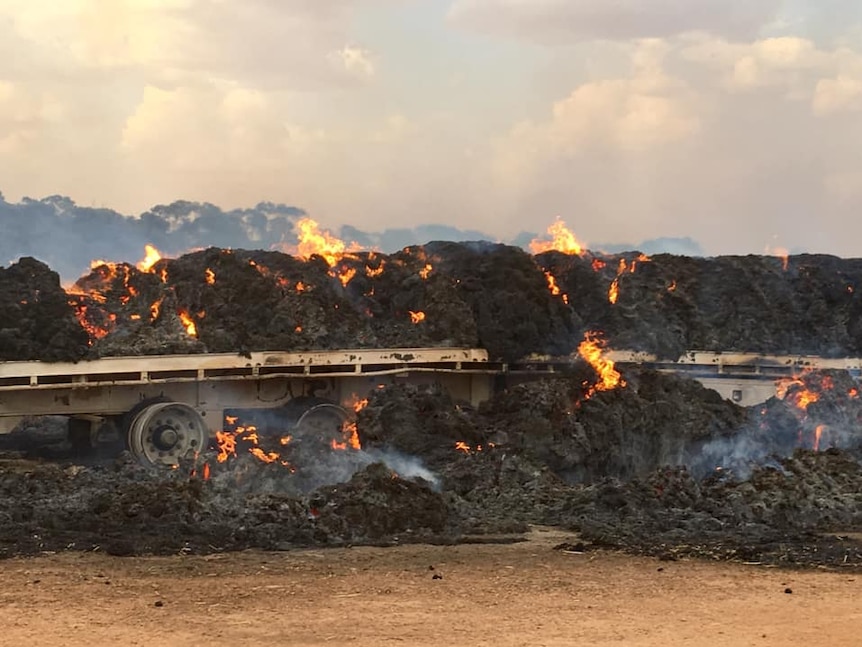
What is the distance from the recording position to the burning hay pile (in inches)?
556

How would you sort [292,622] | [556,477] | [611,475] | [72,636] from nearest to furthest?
[72,636], [292,622], [556,477], [611,475]

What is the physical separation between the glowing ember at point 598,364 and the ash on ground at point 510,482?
Answer: 10.1 inches

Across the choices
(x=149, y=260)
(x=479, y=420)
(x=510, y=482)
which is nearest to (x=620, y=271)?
(x=479, y=420)

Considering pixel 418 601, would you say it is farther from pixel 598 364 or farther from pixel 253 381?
pixel 598 364

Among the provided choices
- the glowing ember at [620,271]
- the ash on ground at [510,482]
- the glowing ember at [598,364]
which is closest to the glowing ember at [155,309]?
the ash on ground at [510,482]

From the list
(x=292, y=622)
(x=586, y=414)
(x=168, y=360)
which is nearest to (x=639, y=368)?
(x=586, y=414)

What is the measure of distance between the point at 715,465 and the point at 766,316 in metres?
6.83

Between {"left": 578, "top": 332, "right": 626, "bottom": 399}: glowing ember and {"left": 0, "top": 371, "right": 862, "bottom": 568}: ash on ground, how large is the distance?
0.84 ft

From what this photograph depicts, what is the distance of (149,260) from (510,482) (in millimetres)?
9576

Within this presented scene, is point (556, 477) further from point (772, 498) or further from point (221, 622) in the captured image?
point (221, 622)

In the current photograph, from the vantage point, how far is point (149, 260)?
22.2 meters

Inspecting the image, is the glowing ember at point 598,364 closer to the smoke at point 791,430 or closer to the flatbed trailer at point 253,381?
the flatbed trailer at point 253,381

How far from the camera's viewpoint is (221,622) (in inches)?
363

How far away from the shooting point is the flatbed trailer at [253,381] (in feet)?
58.4
